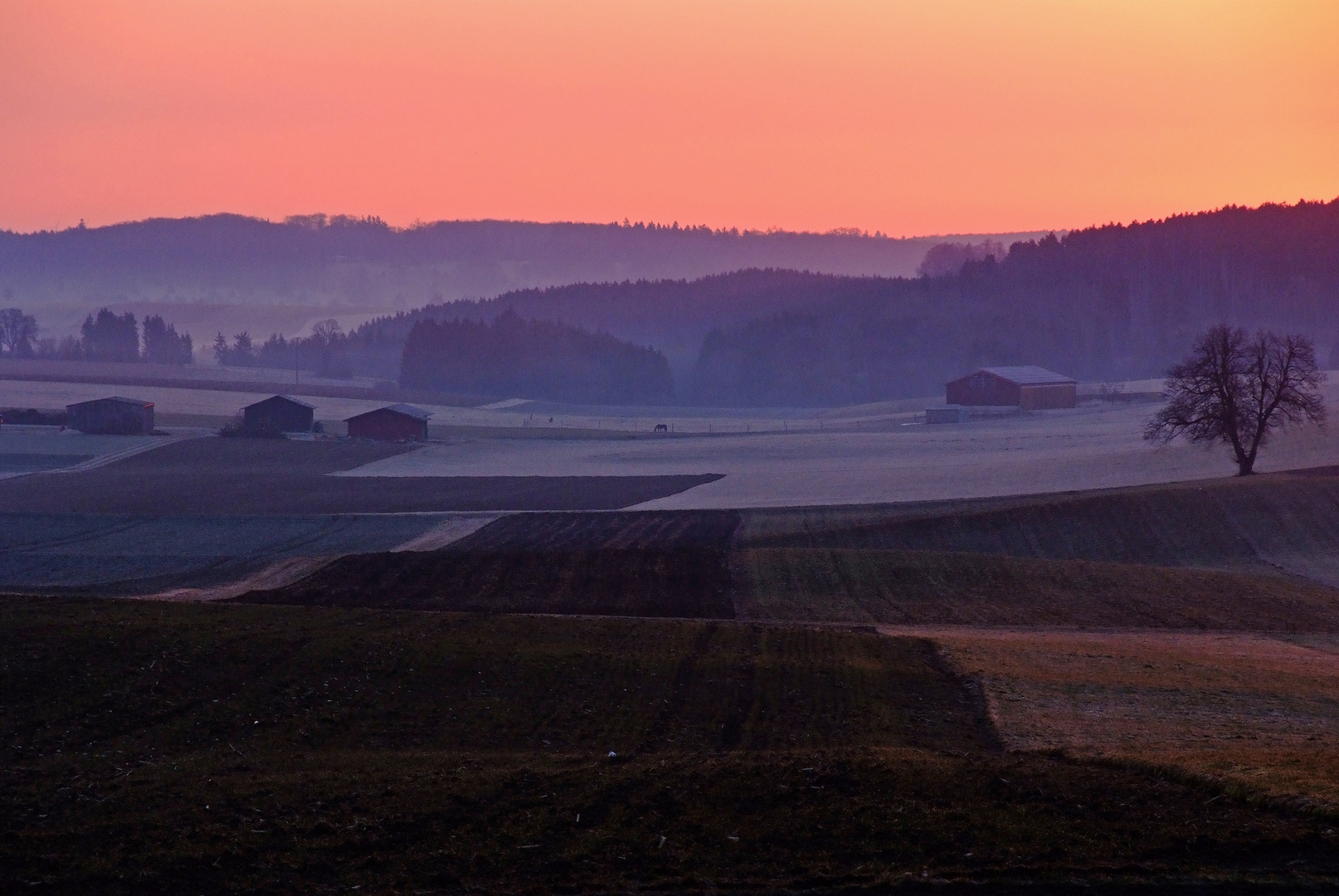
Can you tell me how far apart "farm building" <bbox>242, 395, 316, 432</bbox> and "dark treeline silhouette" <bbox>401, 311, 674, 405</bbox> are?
81.6m

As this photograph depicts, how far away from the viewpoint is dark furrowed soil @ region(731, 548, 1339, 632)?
31844 mm

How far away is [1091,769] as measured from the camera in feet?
52.1

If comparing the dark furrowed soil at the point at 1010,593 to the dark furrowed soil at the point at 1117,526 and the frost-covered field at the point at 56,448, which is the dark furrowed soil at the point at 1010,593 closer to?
the dark furrowed soil at the point at 1117,526

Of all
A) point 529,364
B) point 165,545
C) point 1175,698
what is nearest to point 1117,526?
point 1175,698

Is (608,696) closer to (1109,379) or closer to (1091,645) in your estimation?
(1091,645)

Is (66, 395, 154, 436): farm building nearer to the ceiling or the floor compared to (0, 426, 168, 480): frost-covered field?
nearer to the ceiling

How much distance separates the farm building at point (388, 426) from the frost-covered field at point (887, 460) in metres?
4.97

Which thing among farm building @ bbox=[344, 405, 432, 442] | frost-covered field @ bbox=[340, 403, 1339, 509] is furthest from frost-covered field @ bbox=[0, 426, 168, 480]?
frost-covered field @ bbox=[340, 403, 1339, 509]

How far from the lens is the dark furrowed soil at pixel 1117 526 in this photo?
41.9m

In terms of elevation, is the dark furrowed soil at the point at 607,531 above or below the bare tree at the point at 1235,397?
below

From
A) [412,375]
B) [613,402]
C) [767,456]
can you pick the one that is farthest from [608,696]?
[412,375]

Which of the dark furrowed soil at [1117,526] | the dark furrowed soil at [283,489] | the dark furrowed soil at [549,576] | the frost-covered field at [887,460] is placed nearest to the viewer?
the dark furrowed soil at [549,576]

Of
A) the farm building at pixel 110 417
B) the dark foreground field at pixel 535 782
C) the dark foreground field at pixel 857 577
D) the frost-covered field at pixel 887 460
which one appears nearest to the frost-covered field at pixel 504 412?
the farm building at pixel 110 417

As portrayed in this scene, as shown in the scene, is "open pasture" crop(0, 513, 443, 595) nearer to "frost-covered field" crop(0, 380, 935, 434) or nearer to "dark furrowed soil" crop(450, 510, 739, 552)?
"dark furrowed soil" crop(450, 510, 739, 552)
